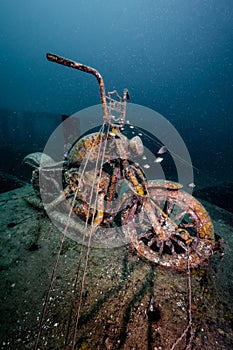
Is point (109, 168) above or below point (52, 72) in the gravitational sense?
below

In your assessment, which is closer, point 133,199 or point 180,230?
point 180,230

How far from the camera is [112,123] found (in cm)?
315

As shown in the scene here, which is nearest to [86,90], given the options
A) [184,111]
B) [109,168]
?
[184,111]

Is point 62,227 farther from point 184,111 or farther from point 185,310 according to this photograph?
point 184,111

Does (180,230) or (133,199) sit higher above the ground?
(133,199)

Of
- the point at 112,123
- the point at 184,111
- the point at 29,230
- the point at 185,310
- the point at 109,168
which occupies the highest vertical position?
the point at 184,111

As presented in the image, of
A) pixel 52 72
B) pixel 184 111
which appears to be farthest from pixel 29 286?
pixel 52 72

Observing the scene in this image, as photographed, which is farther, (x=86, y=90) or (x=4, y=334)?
(x=86, y=90)

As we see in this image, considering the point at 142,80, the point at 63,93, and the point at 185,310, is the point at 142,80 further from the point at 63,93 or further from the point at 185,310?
the point at 185,310

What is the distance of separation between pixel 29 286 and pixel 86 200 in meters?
1.77

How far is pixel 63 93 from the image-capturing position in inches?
6806

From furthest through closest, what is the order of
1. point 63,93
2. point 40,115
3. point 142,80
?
1. point 63,93
2. point 142,80
3. point 40,115

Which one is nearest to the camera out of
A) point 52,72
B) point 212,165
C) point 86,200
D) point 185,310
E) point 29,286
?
point 185,310

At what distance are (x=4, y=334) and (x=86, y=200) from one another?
7.45ft
